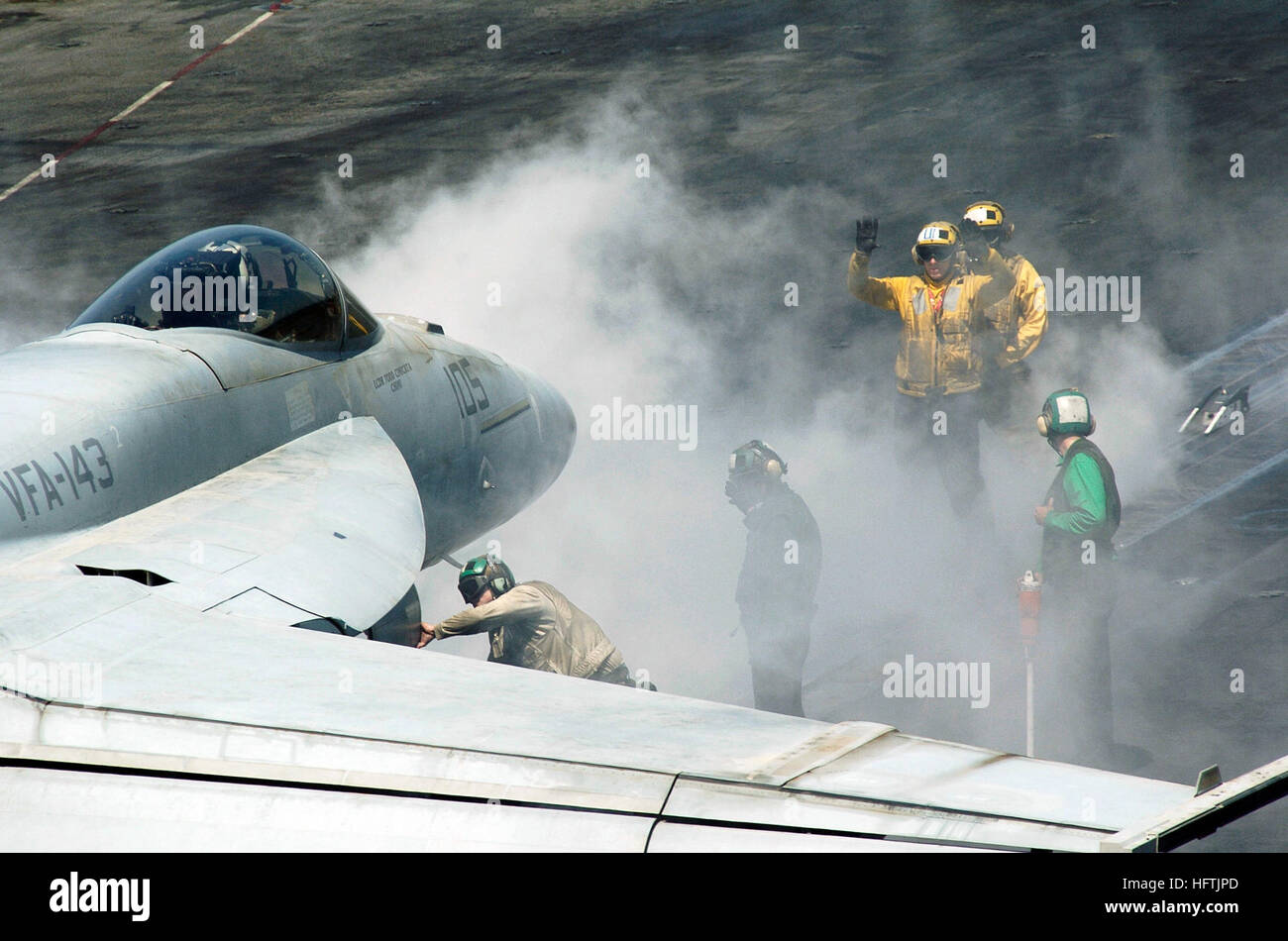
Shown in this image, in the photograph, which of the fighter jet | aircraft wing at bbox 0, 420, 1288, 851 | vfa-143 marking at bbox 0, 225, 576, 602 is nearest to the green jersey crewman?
vfa-143 marking at bbox 0, 225, 576, 602

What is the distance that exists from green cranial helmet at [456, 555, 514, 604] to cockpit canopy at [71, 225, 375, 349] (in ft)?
7.28

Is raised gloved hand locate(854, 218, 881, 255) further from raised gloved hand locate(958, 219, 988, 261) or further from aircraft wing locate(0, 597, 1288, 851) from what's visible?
aircraft wing locate(0, 597, 1288, 851)

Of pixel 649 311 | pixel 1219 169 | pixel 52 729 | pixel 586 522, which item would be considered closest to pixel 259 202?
pixel 649 311

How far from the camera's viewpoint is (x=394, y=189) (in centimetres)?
2089

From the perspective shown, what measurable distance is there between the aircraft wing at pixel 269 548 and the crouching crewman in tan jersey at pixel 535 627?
204 centimetres

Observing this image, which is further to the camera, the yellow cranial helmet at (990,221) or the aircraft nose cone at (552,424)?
the yellow cranial helmet at (990,221)

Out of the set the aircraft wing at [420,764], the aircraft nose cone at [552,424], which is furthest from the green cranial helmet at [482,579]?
the aircraft wing at [420,764]

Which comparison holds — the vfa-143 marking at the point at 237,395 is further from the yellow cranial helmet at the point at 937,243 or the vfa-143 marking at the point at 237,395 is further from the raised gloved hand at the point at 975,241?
the raised gloved hand at the point at 975,241

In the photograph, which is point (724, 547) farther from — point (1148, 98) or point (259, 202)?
point (1148, 98)

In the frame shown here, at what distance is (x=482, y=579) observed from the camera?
9766mm

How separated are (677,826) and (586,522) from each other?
38.8 feet

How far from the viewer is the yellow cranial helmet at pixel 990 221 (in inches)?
462

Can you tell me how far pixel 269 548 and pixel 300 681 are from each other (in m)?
1.89

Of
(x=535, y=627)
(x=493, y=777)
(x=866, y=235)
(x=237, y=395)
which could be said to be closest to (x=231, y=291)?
(x=237, y=395)
